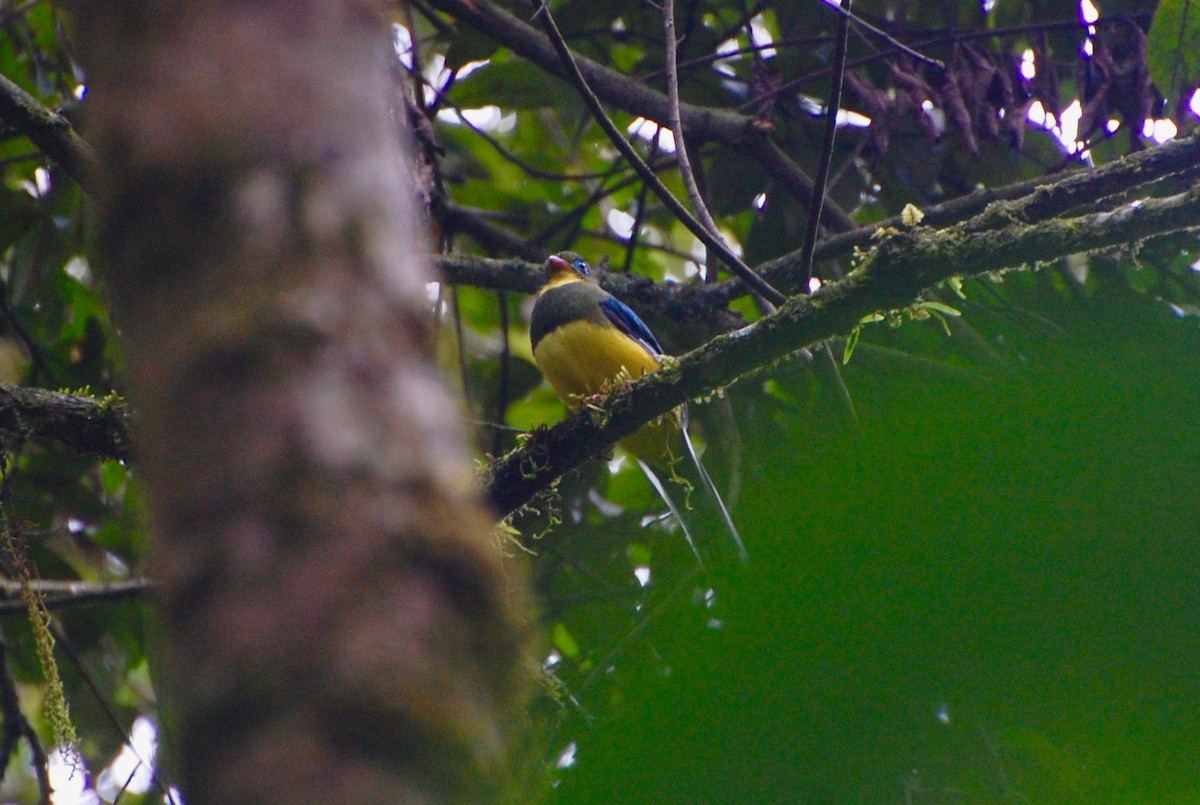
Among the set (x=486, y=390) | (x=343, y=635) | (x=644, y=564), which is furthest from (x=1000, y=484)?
(x=486, y=390)

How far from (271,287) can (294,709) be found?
0.90 ft

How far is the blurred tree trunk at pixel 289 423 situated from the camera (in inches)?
27.5

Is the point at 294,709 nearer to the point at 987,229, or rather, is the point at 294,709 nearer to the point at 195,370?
the point at 195,370

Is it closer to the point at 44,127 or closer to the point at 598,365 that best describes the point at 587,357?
the point at 598,365

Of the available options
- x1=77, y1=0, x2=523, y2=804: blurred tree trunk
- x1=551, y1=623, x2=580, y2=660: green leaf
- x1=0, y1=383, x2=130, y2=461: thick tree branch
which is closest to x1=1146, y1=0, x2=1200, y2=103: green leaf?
x1=551, y1=623, x2=580, y2=660: green leaf

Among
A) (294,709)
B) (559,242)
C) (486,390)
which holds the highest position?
(559,242)

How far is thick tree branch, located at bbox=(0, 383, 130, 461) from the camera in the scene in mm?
3496

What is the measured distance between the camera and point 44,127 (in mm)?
3930

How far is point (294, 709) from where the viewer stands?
69cm

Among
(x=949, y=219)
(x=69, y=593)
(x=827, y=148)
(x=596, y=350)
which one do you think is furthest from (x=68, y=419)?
(x=949, y=219)

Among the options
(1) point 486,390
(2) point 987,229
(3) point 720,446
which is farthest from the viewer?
(1) point 486,390

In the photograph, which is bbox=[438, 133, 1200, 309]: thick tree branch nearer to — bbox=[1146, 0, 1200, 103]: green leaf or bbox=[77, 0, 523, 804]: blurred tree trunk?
bbox=[1146, 0, 1200, 103]: green leaf

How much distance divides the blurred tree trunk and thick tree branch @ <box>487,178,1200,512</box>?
7.27ft

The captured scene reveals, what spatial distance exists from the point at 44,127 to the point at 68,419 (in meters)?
1.04
